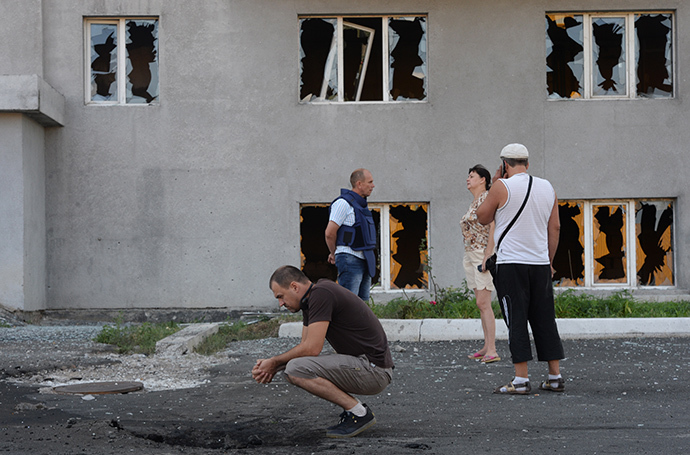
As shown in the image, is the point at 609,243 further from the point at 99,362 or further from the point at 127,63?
the point at 99,362

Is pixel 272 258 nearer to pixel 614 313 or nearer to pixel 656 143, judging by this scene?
pixel 614 313

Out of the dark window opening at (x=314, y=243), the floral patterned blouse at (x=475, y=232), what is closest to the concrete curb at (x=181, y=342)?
the floral patterned blouse at (x=475, y=232)

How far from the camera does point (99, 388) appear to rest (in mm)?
6754

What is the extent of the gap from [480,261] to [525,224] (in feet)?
5.40

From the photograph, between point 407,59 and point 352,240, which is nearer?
point 352,240

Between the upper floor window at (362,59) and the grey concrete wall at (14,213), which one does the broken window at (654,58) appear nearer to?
the upper floor window at (362,59)

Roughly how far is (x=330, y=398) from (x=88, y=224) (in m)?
9.36

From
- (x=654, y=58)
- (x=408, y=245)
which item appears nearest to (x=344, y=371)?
(x=408, y=245)

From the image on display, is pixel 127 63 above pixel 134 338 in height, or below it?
above

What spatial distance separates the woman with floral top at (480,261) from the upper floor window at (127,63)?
731cm

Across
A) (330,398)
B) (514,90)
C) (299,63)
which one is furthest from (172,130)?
(330,398)

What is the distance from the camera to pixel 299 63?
1349 cm

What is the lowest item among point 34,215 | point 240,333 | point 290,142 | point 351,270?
point 240,333

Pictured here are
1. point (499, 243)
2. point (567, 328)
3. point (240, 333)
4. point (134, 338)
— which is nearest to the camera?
point (499, 243)
